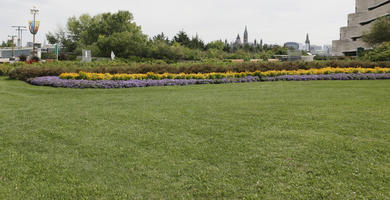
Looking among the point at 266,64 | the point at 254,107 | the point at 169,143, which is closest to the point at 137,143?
the point at 169,143

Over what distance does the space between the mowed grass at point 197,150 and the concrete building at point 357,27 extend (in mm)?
56824

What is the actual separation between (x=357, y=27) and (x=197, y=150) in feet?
209

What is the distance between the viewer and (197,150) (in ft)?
12.7

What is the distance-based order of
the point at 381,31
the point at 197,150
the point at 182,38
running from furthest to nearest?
Answer: the point at 182,38
the point at 381,31
the point at 197,150

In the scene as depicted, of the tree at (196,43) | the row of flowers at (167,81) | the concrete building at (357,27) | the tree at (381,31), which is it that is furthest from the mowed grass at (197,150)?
the concrete building at (357,27)

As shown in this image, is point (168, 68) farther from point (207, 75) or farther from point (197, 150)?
point (197, 150)

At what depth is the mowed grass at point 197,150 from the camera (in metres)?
2.91

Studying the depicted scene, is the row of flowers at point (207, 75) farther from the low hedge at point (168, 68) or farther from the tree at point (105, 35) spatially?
the tree at point (105, 35)

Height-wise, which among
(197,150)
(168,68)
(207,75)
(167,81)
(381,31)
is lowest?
(197,150)

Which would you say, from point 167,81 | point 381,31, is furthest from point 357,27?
point 167,81

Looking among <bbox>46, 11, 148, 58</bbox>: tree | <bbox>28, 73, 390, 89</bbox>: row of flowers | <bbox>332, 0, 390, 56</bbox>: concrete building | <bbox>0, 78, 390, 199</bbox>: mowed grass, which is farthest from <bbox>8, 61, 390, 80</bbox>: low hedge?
<bbox>332, 0, 390, 56</bbox>: concrete building

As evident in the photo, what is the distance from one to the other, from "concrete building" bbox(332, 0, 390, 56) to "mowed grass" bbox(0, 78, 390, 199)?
→ 2237 inches

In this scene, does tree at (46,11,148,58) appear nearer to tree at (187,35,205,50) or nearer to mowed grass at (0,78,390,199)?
tree at (187,35,205,50)

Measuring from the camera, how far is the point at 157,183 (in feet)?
9.99
